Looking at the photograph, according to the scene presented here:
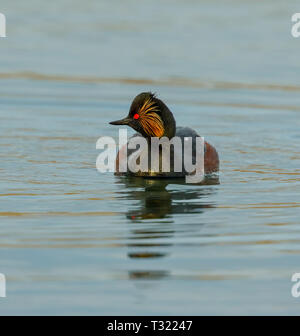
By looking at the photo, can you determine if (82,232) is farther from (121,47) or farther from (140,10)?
(140,10)

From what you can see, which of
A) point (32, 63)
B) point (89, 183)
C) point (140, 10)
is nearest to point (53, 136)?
point (89, 183)

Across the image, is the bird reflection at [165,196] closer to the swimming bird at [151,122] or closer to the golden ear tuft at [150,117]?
the swimming bird at [151,122]

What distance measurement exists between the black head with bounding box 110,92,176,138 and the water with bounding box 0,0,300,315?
79 cm

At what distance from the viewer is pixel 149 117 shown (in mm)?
14312

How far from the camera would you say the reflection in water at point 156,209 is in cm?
1020

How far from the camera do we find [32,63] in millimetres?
22203

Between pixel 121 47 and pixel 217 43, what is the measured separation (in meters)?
2.21

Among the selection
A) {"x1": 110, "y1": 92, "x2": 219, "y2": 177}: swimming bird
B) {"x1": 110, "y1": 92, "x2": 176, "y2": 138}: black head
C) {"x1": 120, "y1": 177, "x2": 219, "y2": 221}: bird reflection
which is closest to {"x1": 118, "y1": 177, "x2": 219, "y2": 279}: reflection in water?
{"x1": 120, "y1": 177, "x2": 219, "y2": 221}: bird reflection

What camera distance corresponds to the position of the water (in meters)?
9.27

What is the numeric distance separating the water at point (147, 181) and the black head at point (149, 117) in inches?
31.0

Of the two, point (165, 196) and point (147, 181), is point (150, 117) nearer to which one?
point (147, 181)

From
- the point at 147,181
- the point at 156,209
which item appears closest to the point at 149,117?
the point at 147,181

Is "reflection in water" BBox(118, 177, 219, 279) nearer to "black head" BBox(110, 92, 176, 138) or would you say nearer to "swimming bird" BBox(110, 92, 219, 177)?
"swimming bird" BBox(110, 92, 219, 177)

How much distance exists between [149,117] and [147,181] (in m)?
0.88
